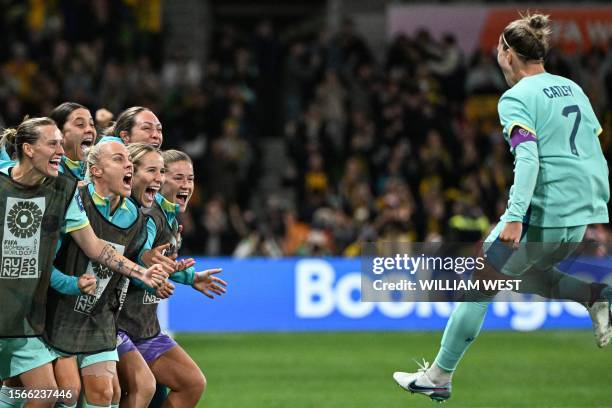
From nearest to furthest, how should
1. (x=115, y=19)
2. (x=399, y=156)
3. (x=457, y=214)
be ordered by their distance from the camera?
(x=457, y=214)
(x=399, y=156)
(x=115, y=19)

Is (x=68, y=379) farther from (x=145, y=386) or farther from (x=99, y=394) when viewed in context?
(x=145, y=386)

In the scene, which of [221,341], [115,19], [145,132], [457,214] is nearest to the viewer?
[145,132]

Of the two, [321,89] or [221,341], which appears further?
[321,89]

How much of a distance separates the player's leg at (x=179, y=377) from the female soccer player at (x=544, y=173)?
1.57 metres

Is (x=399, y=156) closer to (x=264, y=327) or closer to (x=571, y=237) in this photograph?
(x=264, y=327)

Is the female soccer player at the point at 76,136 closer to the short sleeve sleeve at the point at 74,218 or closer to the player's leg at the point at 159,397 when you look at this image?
the short sleeve sleeve at the point at 74,218

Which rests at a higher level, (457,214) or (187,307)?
(457,214)

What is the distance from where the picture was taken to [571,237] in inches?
270

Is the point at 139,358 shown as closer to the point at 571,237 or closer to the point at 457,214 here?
the point at 571,237

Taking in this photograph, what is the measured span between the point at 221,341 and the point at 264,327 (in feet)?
2.77

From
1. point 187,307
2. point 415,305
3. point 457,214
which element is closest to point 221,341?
point 187,307

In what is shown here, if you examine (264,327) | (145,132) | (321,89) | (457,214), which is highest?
(145,132)

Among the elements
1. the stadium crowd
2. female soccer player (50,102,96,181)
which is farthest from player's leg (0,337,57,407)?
the stadium crowd

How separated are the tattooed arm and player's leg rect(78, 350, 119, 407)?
0.49m
